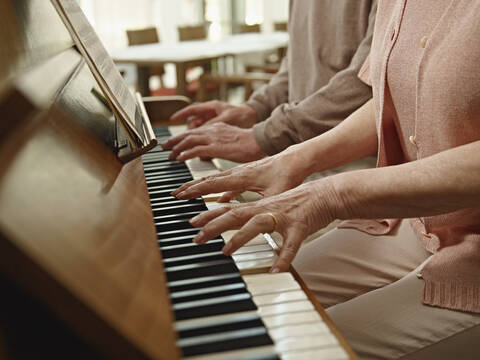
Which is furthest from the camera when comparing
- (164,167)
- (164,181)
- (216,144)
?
(216,144)

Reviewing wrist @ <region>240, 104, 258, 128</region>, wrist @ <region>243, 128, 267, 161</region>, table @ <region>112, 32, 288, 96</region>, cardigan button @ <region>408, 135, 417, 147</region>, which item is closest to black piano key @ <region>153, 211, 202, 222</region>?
cardigan button @ <region>408, 135, 417, 147</region>

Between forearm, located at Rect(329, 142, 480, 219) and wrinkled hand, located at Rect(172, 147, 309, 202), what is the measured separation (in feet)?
0.81

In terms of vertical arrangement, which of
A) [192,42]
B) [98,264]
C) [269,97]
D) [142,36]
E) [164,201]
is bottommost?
[192,42]

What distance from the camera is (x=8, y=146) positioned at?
645 mm

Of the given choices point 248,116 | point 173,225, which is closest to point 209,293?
point 173,225

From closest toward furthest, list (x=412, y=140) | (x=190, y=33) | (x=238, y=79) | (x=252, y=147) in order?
(x=412, y=140) < (x=252, y=147) < (x=238, y=79) < (x=190, y=33)

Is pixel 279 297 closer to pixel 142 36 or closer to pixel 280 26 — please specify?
pixel 142 36

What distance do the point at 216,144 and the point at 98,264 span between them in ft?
3.15

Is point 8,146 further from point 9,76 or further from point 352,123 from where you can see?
point 352,123

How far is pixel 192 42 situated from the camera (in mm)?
6102

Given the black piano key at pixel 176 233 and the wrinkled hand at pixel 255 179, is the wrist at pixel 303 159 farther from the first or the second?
the black piano key at pixel 176 233

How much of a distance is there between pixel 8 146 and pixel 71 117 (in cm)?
34

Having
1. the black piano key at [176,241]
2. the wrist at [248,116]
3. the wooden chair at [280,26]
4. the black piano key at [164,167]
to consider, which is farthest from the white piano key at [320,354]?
the wooden chair at [280,26]

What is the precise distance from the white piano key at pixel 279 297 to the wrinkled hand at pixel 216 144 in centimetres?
70
